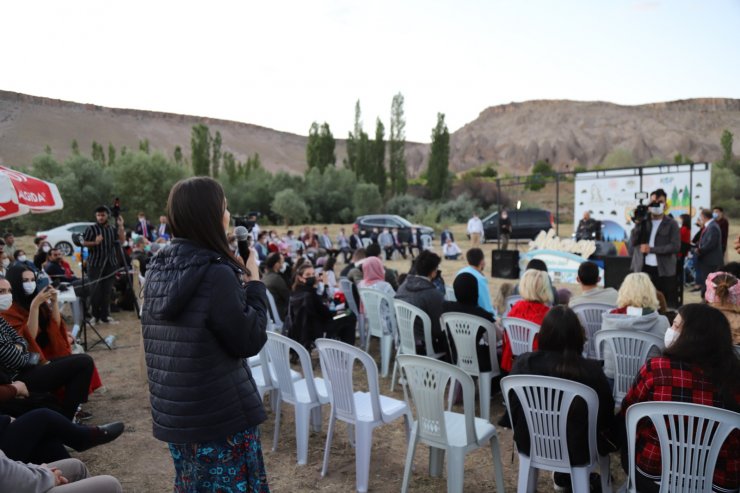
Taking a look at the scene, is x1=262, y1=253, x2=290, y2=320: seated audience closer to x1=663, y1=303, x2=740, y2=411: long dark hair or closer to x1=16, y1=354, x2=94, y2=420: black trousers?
x1=16, y1=354, x2=94, y2=420: black trousers

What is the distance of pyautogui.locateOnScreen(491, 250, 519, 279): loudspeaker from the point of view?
11625mm

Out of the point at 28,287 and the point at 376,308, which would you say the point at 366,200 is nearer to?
the point at 376,308

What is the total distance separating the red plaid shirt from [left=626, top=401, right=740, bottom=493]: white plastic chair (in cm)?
6

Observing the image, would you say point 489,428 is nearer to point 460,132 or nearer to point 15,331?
point 15,331

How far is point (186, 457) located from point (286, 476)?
1.72 metres

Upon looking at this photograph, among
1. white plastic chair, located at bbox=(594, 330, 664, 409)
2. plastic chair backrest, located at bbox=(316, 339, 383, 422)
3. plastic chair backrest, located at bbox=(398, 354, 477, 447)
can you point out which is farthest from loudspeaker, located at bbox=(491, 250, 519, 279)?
plastic chair backrest, located at bbox=(398, 354, 477, 447)

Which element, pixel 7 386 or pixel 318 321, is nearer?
pixel 7 386

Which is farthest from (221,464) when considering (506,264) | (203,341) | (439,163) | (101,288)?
(439,163)

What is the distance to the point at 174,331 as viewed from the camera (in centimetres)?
159

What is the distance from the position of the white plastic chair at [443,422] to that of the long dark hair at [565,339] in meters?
0.43

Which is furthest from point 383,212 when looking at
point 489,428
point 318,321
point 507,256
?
point 489,428

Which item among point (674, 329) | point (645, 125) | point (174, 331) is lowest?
point (674, 329)

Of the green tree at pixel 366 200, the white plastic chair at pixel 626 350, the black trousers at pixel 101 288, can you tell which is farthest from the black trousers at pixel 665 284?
the green tree at pixel 366 200

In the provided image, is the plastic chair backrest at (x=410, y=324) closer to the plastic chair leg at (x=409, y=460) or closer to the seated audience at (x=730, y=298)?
the plastic chair leg at (x=409, y=460)
